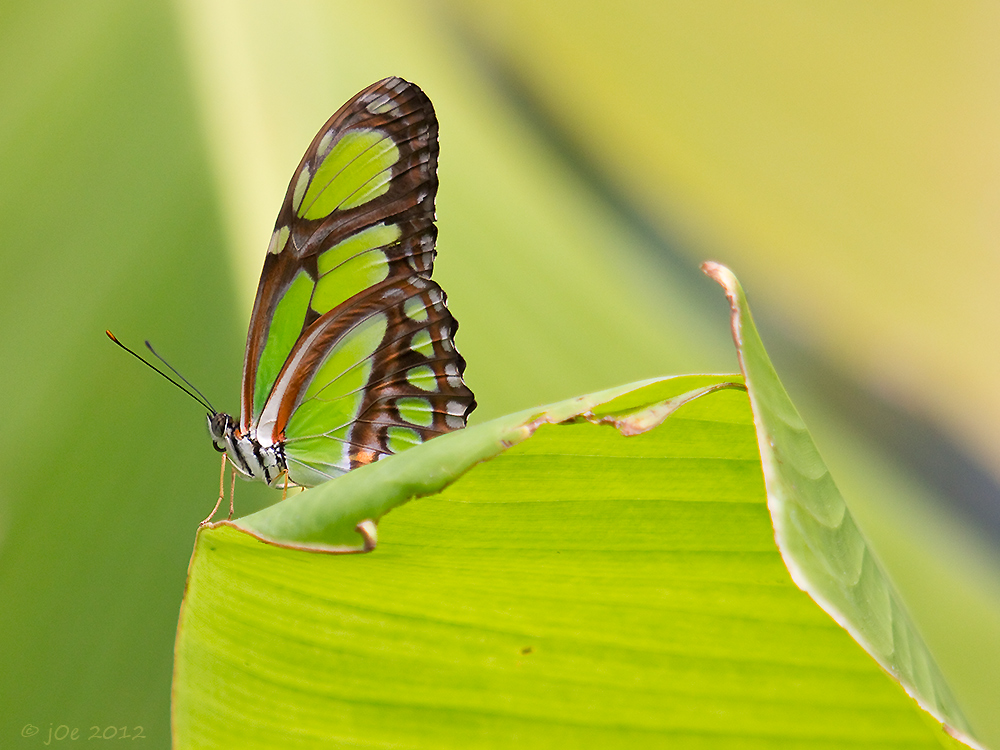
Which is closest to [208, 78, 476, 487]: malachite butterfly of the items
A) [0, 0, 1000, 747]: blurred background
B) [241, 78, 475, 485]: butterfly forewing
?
[241, 78, 475, 485]: butterfly forewing

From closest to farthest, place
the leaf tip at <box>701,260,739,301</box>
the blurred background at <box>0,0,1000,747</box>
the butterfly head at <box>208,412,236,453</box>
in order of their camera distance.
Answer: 1. the leaf tip at <box>701,260,739,301</box>
2. the butterfly head at <box>208,412,236,453</box>
3. the blurred background at <box>0,0,1000,747</box>

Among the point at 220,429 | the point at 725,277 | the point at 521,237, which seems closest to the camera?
the point at 725,277

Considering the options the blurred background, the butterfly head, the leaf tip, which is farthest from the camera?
the blurred background

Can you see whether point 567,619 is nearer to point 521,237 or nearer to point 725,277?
point 725,277

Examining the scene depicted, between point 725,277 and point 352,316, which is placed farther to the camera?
point 352,316

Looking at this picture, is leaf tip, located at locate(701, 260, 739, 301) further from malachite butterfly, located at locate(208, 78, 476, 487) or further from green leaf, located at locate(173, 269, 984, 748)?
malachite butterfly, located at locate(208, 78, 476, 487)

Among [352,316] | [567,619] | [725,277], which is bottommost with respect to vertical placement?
[567,619]

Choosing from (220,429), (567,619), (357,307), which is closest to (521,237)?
(357,307)
